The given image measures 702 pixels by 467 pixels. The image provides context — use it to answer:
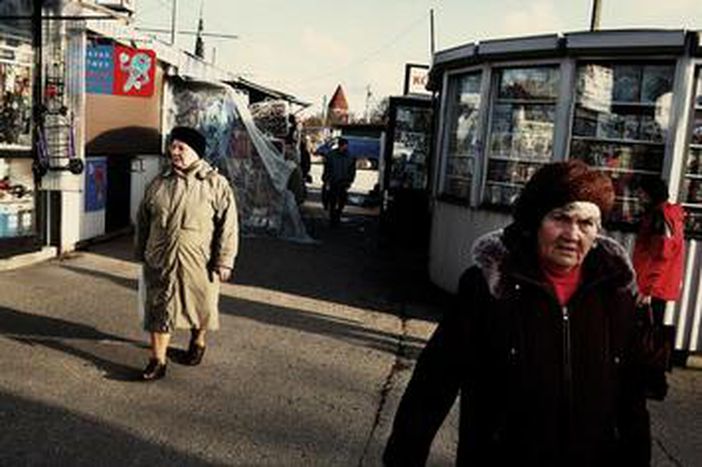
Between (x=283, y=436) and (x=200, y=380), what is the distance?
1.18 meters

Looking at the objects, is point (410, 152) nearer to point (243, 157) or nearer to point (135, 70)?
Result: point (243, 157)

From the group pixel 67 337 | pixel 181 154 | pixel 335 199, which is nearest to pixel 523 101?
pixel 181 154

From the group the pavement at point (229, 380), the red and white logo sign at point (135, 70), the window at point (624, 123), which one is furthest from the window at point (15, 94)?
the window at point (624, 123)

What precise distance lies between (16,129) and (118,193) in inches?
128

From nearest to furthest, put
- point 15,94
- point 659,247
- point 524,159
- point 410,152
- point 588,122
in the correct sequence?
point 659,247, point 588,122, point 524,159, point 15,94, point 410,152

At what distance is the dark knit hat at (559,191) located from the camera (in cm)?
246

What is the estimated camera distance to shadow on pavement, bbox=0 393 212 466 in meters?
4.30

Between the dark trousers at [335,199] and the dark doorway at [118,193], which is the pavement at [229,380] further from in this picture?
the dark trousers at [335,199]

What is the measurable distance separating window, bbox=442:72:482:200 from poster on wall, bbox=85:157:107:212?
4812mm

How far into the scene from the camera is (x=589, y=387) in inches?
95.8

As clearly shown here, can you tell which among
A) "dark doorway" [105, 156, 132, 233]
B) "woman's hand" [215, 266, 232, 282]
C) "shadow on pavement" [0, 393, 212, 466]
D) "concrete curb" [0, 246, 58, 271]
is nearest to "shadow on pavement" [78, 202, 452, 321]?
"dark doorway" [105, 156, 132, 233]

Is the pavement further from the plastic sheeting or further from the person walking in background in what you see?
the plastic sheeting

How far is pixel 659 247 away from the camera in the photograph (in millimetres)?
6070

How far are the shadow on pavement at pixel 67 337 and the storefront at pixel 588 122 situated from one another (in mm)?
4063
